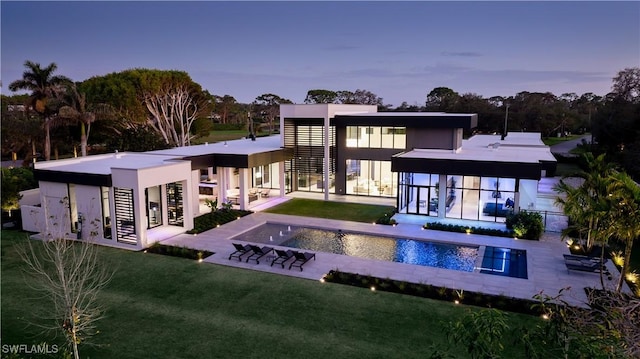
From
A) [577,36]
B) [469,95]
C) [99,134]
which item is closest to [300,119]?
[577,36]

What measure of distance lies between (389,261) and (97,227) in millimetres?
13216

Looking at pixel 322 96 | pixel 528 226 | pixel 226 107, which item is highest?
pixel 322 96

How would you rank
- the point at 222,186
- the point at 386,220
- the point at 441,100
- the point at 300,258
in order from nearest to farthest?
the point at 300,258 < the point at 386,220 < the point at 222,186 < the point at 441,100

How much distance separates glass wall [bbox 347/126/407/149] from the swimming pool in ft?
30.6

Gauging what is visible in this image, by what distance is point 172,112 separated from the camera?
49.0 meters

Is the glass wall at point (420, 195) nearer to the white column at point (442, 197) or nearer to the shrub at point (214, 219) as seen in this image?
the white column at point (442, 197)

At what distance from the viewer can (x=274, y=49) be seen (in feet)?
189

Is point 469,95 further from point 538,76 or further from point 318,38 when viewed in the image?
point 318,38

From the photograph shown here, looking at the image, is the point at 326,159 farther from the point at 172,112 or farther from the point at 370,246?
the point at 172,112

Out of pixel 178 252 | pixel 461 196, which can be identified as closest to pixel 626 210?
pixel 461 196

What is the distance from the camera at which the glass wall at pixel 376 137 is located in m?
28.3

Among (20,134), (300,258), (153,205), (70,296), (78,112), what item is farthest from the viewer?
(20,134)

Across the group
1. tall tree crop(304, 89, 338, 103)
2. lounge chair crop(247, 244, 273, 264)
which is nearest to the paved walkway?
lounge chair crop(247, 244, 273, 264)

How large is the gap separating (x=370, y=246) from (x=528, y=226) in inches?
300
